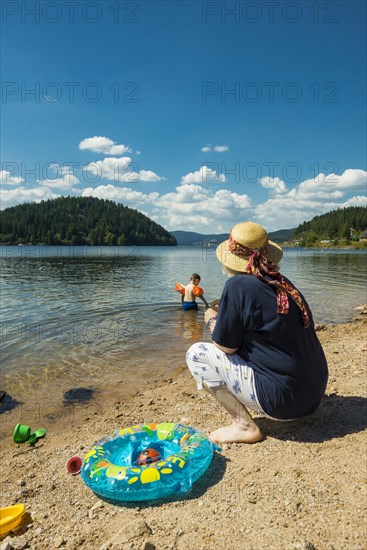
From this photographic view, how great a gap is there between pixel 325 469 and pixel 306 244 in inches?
8191

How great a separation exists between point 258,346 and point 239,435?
4.02ft

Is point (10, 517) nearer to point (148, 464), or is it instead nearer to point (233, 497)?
point (148, 464)

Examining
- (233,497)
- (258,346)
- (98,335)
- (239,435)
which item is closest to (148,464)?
(233,497)

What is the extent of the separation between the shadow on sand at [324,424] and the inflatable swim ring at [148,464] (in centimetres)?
95

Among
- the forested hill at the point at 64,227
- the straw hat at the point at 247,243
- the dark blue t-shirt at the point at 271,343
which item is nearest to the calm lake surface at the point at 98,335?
the dark blue t-shirt at the point at 271,343

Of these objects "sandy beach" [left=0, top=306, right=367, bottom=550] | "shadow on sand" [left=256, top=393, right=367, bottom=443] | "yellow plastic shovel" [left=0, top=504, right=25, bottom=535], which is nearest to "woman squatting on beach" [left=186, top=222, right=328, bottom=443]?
"shadow on sand" [left=256, top=393, right=367, bottom=443]

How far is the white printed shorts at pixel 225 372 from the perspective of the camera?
4.12 m

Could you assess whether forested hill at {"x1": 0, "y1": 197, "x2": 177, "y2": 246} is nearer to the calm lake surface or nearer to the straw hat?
the calm lake surface

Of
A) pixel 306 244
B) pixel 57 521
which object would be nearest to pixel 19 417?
pixel 57 521

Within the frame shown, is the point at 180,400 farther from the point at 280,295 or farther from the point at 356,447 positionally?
the point at 280,295

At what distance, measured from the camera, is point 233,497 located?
3.39 metres

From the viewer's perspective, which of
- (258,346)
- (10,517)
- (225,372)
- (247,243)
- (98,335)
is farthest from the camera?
(98,335)

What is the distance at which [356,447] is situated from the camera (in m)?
4.03

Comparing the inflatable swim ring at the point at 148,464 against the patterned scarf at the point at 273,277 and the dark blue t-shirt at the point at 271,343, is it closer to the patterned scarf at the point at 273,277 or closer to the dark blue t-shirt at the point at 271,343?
the dark blue t-shirt at the point at 271,343
